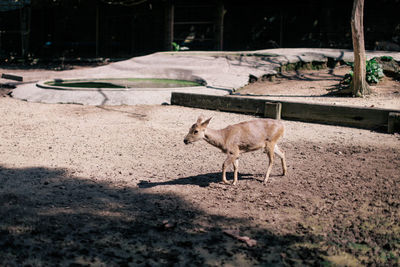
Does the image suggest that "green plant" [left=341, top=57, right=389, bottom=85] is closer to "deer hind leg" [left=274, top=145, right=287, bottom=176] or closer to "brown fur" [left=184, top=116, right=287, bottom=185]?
"deer hind leg" [left=274, top=145, right=287, bottom=176]

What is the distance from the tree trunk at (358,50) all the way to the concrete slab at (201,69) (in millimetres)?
3577

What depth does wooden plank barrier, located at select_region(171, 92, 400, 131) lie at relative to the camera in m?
8.20

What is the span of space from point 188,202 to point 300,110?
201 inches

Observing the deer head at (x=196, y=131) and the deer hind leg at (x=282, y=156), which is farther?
the deer hind leg at (x=282, y=156)

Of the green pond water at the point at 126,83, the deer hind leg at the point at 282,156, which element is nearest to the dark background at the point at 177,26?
the green pond water at the point at 126,83

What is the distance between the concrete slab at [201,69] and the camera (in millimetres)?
12320

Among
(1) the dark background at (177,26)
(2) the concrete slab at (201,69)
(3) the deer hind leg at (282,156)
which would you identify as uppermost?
(1) the dark background at (177,26)

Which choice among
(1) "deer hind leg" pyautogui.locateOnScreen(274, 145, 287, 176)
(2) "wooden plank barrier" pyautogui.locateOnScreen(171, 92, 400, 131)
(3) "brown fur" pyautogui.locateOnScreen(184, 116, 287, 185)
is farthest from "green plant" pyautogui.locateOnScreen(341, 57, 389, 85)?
(3) "brown fur" pyautogui.locateOnScreen(184, 116, 287, 185)

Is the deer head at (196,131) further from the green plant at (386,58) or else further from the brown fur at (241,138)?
the green plant at (386,58)

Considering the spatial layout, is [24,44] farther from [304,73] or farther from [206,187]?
[206,187]

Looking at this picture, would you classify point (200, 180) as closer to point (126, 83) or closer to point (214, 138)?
point (214, 138)

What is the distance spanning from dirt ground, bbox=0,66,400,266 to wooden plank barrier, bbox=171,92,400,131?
0.39 meters

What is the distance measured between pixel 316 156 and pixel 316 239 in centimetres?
293

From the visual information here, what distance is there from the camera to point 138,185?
5160 millimetres
